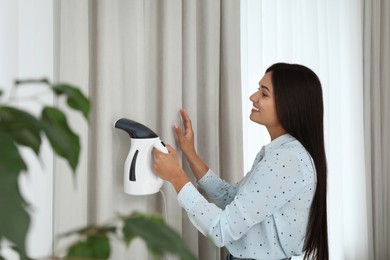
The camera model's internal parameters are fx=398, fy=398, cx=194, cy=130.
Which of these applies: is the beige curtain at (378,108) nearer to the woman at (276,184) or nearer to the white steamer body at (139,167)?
the woman at (276,184)

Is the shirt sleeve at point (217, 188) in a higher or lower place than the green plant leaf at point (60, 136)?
lower

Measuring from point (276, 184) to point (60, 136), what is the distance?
102 cm

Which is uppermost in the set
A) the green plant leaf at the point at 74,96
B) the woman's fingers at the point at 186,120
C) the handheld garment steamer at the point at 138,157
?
the green plant leaf at the point at 74,96

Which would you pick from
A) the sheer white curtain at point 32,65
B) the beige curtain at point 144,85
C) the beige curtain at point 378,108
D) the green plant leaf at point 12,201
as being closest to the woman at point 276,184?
the beige curtain at point 144,85

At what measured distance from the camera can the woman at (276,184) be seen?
129cm

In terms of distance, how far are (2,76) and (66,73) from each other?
0.19 metres

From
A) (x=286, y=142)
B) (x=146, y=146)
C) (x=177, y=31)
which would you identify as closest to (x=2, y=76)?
(x=146, y=146)

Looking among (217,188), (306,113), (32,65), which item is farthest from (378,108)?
(32,65)

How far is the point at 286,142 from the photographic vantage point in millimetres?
1411

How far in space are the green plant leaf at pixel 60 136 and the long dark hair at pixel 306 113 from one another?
1.09 meters

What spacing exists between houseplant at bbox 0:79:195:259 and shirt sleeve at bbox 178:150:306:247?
896 mm

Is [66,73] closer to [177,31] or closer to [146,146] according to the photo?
[146,146]

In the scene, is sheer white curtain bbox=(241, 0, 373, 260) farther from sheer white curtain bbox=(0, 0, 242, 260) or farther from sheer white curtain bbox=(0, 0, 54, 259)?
sheer white curtain bbox=(0, 0, 54, 259)

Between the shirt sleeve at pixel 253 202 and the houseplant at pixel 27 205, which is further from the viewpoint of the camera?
the shirt sleeve at pixel 253 202
